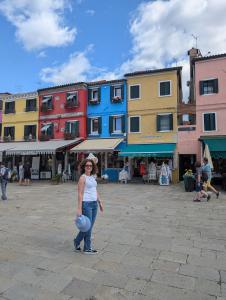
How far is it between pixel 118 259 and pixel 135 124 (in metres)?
18.3

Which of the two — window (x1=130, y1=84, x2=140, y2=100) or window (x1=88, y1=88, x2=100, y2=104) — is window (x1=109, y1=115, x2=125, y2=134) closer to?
window (x1=130, y1=84, x2=140, y2=100)

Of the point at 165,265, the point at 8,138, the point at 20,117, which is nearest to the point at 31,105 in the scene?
the point at 20,117

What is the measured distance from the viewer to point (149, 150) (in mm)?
20219

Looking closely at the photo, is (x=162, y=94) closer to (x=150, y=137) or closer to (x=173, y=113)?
(x=173, y=113)

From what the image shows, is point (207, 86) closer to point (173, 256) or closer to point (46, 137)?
point (46, 137)

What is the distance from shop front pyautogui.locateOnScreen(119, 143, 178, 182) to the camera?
19.7m

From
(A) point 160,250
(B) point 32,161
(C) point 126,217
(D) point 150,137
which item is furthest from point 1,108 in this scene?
(A) point 160,250

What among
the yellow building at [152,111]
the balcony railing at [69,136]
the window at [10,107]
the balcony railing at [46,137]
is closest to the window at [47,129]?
the balcony railing at [46,137]

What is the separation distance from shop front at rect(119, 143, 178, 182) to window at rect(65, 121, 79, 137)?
4932 millimetres

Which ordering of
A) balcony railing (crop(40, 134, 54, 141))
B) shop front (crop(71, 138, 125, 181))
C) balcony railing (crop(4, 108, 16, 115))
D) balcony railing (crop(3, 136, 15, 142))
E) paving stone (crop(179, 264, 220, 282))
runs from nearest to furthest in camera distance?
paving stone (crop(179, 264, 220, 282)), shop front (crop(71, 138, 125, 181)), balcony railing (crop(40, 134, 54, 141)), balcony railing (crop(3, 136, 15, 142)), balcony railing (crop(4, 108, 16, 115))

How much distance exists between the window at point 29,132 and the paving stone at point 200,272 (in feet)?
78.1

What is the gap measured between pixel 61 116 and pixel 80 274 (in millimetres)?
22111

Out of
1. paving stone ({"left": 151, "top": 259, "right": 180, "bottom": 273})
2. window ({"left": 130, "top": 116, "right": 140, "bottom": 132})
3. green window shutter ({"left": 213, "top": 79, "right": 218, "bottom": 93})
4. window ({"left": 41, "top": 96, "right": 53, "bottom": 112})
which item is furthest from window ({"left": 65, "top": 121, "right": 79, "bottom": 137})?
paving stone ({"left": 151, "top": 259, "right": 180, "bottom": 273})

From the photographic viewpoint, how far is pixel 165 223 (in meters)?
7.57
